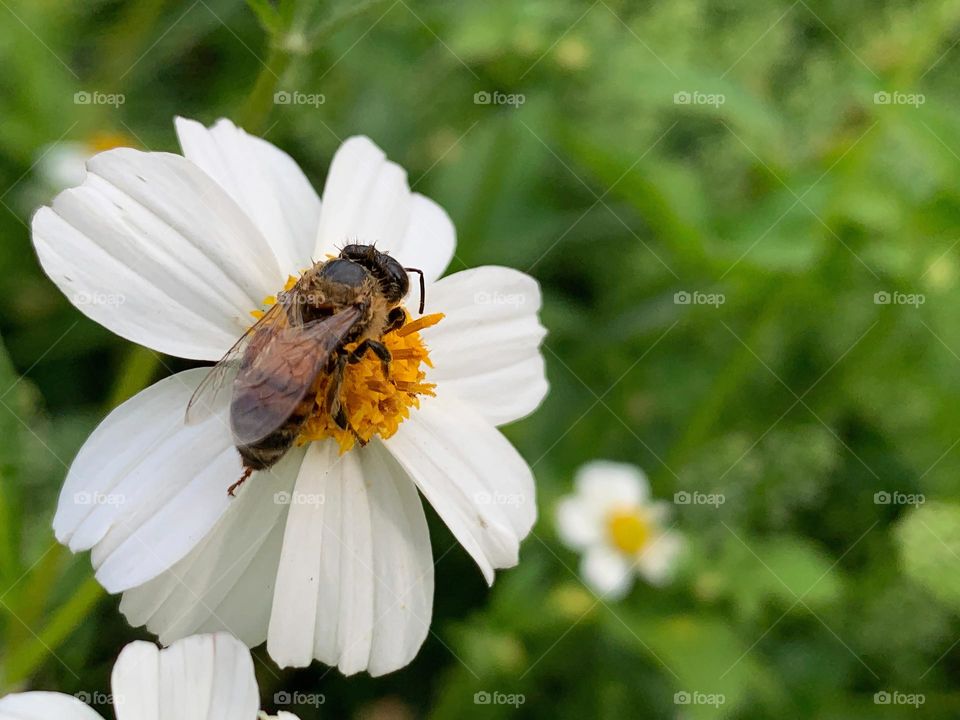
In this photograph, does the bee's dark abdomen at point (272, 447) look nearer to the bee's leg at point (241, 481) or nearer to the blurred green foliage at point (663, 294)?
the bee's leg at point (241, 481)

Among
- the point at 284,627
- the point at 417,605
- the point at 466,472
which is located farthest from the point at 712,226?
the point at 284,627

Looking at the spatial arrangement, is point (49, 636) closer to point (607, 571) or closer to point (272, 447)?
point (272, 447)

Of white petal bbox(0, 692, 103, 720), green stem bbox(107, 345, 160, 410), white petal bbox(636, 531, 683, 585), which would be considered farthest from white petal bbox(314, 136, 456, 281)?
white petal bbox(636, 531, 683, 585)

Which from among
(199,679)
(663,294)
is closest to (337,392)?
(199,679)

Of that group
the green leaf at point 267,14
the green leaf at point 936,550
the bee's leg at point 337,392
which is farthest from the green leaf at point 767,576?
the green leaf at point 267,14

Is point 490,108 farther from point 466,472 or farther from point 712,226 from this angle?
point 466,472

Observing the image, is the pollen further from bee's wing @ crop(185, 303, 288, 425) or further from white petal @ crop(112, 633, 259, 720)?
white petal @ crop(112, 633, 259, 720)
